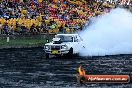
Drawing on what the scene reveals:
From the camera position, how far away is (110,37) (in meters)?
37.2

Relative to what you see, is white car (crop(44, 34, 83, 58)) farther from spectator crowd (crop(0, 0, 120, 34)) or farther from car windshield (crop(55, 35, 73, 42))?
spectator crowd (crop(0, 0, 120, 34))

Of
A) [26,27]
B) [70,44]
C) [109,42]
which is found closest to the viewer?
[70,44]

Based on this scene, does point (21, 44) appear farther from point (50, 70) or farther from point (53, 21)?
point (50, 70)

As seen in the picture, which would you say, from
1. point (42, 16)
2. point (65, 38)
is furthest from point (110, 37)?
point (42, 16)

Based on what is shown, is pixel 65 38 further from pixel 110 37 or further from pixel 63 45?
pixel 110 37

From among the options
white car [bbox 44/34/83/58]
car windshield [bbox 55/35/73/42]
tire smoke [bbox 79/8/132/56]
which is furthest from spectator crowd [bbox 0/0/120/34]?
white car [bbox 44/34/83/58]

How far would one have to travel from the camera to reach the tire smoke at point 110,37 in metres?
34.6

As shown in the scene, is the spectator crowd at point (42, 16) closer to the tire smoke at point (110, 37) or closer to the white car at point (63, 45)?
the tire smoke at point (110, 37)

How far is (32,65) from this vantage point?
25266mm

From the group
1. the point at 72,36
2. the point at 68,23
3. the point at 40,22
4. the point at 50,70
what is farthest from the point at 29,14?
the point at 50,70

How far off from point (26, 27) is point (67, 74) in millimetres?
22829

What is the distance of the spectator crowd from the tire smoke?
5.53m

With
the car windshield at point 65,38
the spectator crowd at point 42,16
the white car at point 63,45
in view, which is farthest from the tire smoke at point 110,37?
the spectator crowd at point 42,16

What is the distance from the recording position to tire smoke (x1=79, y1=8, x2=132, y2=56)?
3456 cm
